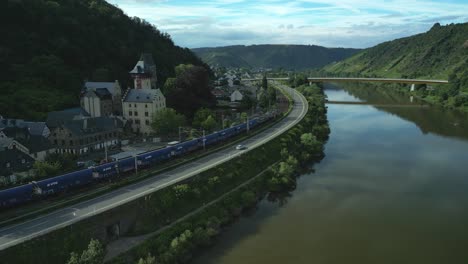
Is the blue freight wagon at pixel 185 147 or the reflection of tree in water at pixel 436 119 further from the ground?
the blue freight wagon at pixel 185 147

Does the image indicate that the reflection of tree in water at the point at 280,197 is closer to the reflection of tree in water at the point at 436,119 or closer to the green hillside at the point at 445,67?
the reflection of tree in water at the point at 436,119

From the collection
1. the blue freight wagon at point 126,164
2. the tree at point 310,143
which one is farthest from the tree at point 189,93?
the blue freight wagon at point 126,164

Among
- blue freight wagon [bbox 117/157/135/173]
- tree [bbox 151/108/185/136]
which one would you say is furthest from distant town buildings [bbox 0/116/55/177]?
tree [bbox 151/108/185/136]

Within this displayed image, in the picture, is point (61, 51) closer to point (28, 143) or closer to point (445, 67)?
point (28, 143)

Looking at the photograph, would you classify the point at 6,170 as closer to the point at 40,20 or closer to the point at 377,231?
the point at 377,231

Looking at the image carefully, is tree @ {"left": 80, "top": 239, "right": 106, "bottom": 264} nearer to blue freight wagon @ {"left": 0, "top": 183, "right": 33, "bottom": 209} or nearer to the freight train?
blue freight wagon @ {"left": 0, "top": 183, "right": 33, "bottom": 209}

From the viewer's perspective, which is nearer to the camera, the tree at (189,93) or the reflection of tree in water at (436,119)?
the tree at (189,93)
